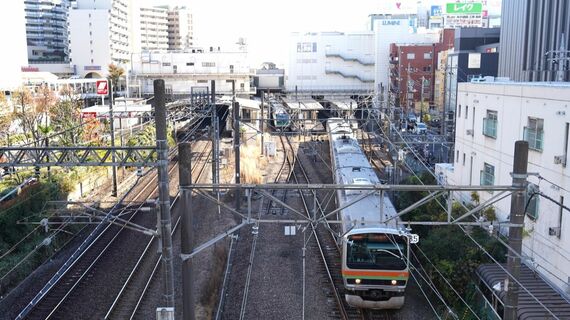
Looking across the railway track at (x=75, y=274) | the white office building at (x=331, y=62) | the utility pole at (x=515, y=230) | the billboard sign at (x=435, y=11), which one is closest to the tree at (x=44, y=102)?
the railway track at (x=75, y=274)

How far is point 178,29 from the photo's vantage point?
92.1 m

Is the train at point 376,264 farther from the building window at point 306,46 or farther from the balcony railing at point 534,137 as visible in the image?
the building window at point 306,46

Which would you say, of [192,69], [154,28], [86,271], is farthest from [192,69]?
[154,28]

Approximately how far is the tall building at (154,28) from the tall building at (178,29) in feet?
6.60

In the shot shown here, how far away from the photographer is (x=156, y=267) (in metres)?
11.3

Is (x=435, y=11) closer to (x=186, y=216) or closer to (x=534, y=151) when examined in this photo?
(x=534, y=151)

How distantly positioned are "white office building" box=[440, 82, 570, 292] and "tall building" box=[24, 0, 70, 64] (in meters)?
67.1

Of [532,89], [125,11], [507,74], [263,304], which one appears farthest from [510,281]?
[125,11]

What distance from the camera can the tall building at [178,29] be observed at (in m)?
91.4

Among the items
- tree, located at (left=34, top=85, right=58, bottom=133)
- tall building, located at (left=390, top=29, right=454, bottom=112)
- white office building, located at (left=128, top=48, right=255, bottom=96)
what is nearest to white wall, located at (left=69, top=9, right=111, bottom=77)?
white office building, located at (left=128, top=48, right=255, bottom=96)

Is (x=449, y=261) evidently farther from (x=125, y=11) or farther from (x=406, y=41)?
(x=125, y=11)

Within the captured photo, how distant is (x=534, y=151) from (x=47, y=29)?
7447 cm

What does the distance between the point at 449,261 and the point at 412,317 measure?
1.30m

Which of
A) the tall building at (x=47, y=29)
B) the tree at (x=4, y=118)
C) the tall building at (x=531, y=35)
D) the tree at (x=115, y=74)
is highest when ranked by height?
the tall building at (x=47, y=29)
